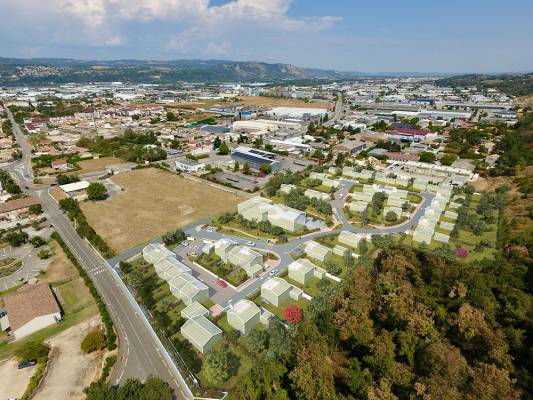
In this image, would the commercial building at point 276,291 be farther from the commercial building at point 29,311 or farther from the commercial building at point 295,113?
the commercial building at point 295,113

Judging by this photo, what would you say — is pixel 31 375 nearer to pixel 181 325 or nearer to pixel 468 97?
pixel 181 325

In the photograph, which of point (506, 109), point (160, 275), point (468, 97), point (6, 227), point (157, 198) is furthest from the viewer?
point (468, 97)

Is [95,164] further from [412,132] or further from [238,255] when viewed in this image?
[412,132]

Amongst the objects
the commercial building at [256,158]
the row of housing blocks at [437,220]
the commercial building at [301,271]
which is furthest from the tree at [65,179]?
the row of housing blocks at [437,220]

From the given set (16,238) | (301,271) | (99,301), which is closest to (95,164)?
(16,238)

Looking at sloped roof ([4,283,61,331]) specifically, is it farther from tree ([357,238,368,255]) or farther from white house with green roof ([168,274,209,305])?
tree ([357,238,368,255])

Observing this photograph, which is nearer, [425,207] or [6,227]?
[6,227]

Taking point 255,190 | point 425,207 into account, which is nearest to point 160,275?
point 255,190
